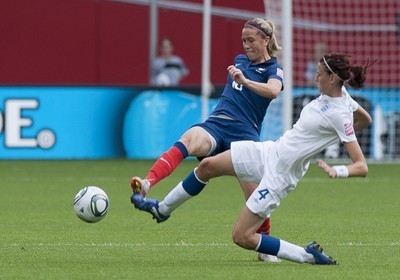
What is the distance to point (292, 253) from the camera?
8539mm

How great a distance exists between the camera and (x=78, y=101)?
67.9 feet

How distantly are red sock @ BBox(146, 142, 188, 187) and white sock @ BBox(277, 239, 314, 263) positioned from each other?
49.8 inches

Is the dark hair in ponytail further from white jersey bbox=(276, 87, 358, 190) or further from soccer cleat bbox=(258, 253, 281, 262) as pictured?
soccer cleat bbox=(258, 253, 281, 262)

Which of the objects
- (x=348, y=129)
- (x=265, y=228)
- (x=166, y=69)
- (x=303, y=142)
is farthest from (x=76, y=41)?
(x=348, y=129)

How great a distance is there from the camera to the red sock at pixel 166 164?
9.38m

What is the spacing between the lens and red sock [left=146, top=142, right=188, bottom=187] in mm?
9375

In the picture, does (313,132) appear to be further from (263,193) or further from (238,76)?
(238,76)

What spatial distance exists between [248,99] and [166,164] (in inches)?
36.9

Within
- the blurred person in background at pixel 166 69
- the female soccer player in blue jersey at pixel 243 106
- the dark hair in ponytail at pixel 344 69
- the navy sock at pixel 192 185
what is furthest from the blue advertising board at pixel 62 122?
the dark hair in ponytail at pixel 344 69

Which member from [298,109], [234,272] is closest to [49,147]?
[298,109]

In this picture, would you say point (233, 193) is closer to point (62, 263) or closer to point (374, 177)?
point (374, 177)

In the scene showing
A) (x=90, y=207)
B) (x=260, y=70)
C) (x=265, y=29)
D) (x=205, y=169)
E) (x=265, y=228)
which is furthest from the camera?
(x=260, y=70)

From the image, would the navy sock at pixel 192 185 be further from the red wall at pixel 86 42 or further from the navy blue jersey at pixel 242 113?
the red wall at pixel 86 42

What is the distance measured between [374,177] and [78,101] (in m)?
5.52
